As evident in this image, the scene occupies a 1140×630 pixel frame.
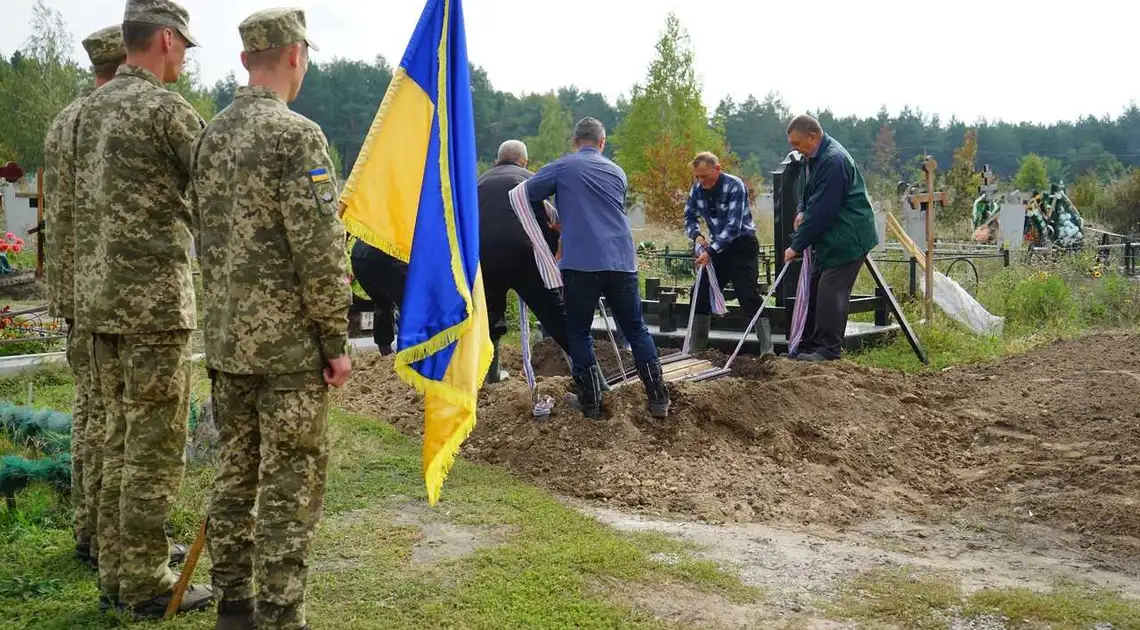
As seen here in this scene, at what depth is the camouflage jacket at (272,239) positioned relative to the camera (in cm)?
319

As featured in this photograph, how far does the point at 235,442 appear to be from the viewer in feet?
11.1

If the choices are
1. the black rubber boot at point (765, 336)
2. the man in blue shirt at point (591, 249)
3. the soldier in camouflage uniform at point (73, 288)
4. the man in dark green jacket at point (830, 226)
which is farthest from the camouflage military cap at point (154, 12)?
the black rubber boot at point (765, 336)

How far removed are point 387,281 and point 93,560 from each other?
3.71 meters

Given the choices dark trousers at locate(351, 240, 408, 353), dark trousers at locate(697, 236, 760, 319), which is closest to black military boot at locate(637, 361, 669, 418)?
dark trousers at locate(351, 240, 408, 353)

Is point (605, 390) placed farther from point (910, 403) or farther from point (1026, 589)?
point (1026, 589)

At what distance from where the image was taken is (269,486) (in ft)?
10.7

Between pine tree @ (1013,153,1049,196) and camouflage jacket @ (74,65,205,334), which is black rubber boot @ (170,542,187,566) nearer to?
camouflage jacket @ (74,65,205,334)

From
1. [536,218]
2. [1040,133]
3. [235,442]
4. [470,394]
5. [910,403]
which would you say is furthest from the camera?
[1040,133]

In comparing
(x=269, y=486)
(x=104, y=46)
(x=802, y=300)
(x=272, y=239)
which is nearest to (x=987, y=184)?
(x=802, y=300)

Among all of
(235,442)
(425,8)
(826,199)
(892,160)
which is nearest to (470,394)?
(235,442)

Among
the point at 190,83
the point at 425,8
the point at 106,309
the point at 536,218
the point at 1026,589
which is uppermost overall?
the point at 190,83

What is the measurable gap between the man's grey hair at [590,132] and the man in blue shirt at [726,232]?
7.41 feet

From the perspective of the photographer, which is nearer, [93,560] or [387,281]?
[93,560]

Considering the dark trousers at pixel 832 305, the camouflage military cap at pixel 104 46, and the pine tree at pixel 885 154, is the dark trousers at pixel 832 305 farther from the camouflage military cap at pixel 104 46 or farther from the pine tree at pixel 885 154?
the pine tree at pixel 885 154
